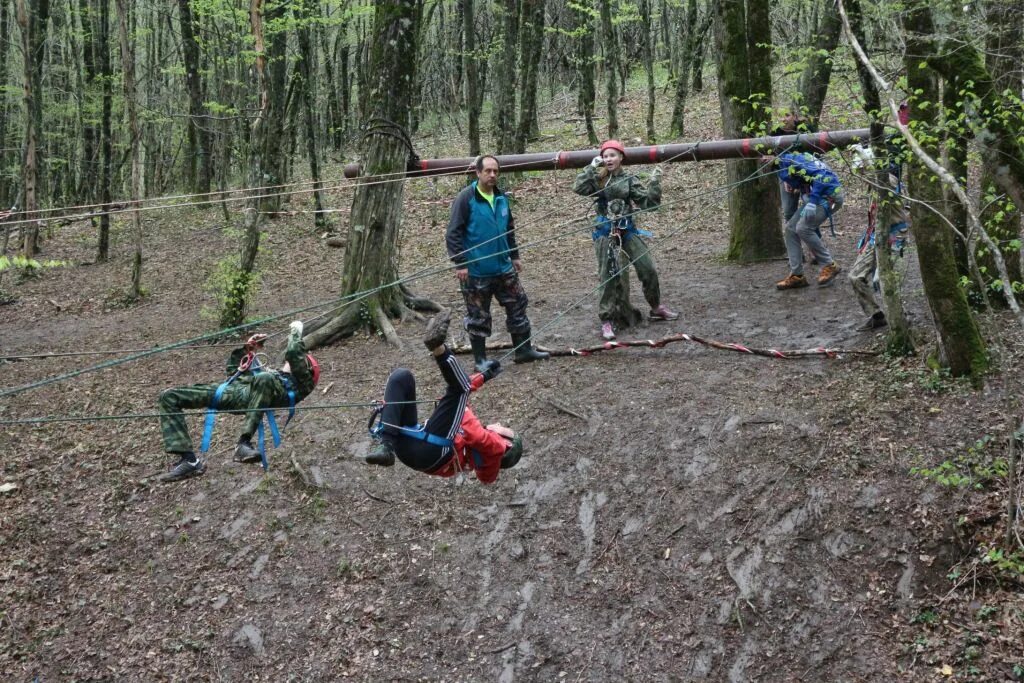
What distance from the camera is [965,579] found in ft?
17.1

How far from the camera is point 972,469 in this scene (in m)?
5.74

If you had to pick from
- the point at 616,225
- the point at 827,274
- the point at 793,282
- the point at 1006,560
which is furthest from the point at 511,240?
the point at 1006,560

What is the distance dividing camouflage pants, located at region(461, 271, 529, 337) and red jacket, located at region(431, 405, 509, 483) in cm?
250

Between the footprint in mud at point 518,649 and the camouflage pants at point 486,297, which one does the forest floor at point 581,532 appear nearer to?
the footprint in mud at point 518,649

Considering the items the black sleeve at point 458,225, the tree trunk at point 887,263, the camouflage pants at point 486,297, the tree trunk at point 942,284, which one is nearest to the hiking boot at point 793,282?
the tree trunk at point 887,263

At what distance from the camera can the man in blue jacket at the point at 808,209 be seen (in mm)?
8312

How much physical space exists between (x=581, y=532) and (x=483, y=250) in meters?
3.06

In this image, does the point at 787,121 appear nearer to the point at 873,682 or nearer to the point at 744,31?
the point at 744,31

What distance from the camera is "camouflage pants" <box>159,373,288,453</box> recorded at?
5.71 meters

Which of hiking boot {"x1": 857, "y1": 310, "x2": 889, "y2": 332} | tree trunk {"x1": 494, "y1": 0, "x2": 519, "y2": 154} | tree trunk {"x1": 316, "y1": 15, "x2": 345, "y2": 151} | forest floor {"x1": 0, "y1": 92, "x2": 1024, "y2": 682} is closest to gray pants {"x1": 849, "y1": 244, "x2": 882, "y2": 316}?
hiking boot {"x1": 857, "y1": 310, "x2": 889, "y2": 332}

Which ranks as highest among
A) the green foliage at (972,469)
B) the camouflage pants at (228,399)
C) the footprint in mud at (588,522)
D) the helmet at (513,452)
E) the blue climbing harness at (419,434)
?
the camouflage pants at (228,399)

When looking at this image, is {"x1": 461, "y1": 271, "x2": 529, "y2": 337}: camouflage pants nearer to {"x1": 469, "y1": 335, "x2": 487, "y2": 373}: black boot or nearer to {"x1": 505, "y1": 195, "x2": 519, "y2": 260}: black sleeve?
{"x1": 469, "y1": 335, "x2": 487, "y2": 373}: black boot

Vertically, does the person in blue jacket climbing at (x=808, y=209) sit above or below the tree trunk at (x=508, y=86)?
below

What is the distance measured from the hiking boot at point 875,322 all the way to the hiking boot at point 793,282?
5.07 feet
